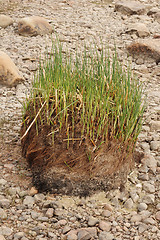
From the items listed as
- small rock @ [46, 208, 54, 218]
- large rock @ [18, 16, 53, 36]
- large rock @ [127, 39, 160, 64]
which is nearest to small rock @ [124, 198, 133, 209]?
small rock @ [46, 208, 54, 218]

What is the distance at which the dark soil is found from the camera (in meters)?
2.72

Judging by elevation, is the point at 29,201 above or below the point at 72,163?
below

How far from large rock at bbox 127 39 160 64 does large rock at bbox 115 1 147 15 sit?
66.6 inches

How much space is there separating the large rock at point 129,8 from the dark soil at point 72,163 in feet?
16.2

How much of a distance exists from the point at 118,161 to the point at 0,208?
976 millimetres

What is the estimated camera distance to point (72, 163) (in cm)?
273

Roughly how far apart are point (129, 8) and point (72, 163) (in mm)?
5217

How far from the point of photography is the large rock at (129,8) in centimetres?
716

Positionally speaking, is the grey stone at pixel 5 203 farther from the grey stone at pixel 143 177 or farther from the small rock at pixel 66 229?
the grey stone at pixel 143 177

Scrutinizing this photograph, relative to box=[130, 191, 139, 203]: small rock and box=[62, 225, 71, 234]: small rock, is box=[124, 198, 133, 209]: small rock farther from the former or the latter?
box=[62, 225, 71, 234]: small rock

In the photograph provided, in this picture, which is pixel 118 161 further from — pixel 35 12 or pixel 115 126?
pixel 35 12

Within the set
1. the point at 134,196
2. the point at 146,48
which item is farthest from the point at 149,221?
the point at 146,48

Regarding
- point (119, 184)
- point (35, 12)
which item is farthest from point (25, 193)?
point (35, 12)

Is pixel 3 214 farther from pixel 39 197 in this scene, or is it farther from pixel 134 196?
pixel 134 196
